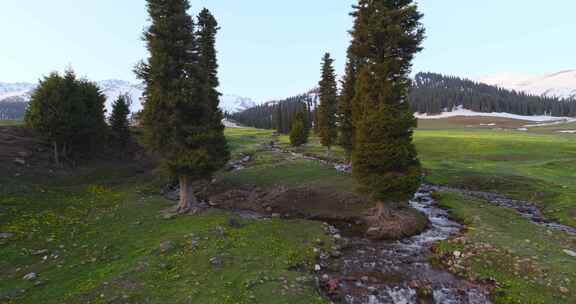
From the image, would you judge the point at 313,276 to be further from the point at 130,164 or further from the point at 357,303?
the point at 130,164

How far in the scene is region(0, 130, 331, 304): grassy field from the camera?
1068cm

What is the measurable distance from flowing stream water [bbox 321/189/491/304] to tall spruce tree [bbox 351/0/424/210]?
3.94m

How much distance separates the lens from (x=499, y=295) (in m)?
11.5

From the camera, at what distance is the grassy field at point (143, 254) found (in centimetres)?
1068

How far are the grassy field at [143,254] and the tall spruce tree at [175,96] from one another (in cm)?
411

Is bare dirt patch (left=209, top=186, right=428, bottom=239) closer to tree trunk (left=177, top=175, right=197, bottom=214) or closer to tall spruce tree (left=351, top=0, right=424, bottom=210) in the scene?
tall spruce tree (left=351, top=0, right=424, bottom=210)

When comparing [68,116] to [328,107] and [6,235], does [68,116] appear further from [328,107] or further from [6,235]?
[328,107]

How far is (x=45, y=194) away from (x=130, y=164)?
19307 millimetres

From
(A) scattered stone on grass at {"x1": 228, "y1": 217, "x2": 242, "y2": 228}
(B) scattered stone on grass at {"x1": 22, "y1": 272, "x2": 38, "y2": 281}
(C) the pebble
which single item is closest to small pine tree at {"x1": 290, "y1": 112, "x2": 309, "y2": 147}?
(A) scattered stone on grass at {"x1": 228, "y1": 217, "x2": 242, "y2": 228}

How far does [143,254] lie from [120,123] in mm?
42925

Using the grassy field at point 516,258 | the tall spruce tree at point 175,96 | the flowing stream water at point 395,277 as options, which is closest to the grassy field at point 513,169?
the grassy field at point 516,258

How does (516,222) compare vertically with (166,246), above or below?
below

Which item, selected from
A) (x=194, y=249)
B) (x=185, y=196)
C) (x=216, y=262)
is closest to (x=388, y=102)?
(x=216, y=262)

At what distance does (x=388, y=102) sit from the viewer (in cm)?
1930
